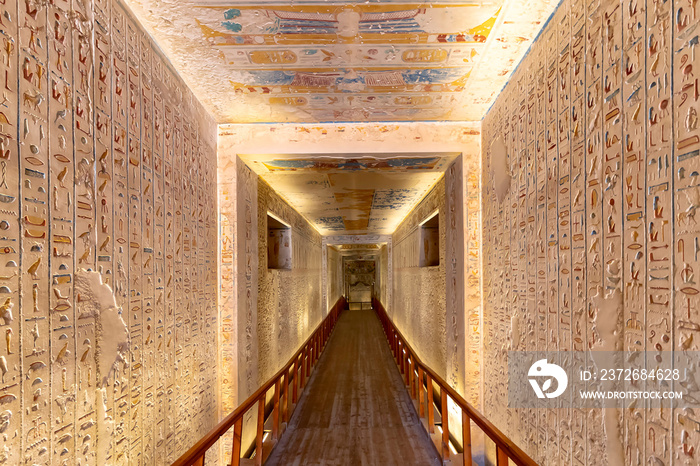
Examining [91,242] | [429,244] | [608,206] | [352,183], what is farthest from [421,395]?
[91,242]

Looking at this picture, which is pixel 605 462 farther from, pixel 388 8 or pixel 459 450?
pixel 459 450

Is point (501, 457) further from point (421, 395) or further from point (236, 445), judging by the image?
point (421, 395)

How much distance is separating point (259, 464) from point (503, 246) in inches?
109

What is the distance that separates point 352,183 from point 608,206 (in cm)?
435

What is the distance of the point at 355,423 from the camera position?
179 inches

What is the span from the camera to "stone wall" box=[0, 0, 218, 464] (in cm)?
137

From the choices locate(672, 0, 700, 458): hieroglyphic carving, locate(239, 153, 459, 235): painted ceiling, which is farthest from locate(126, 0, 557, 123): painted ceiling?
locate(672, 0, 700, 458): hieroglyphic carving

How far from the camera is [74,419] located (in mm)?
1619

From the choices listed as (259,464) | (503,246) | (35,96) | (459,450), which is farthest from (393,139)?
(459,450)

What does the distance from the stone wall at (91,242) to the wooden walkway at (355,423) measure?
1565 millimetres

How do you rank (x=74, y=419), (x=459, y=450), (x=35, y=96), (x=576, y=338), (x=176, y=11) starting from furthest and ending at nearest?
(x=459, y=450), (x=176, y=11), (x=576, y=338), (x=74, y=419), (x=35, y=96)

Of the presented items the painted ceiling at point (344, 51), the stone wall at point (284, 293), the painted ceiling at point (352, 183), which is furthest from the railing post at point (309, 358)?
the painted ceiling at point (344, 51)

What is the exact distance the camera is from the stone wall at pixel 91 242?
137cm

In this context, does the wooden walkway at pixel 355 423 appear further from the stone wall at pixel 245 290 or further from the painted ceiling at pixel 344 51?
the painted ceiling at pixel 344 51
